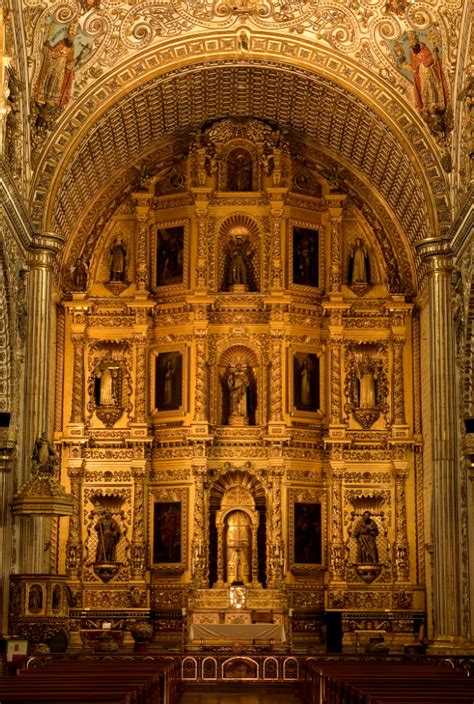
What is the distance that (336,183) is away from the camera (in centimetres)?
3353

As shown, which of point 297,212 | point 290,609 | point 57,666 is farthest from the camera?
point 297,212

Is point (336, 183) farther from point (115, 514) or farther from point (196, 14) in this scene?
point (115, 514)

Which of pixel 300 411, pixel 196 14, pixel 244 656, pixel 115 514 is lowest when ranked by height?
pixel 244 656

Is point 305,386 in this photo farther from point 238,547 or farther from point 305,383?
point 238,547

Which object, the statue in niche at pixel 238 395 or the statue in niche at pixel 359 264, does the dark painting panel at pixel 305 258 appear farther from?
the statue in niche at pixel 238 395

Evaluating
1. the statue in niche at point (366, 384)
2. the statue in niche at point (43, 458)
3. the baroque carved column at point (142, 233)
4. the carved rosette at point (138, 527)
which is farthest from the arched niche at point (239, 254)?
the statue in niche at point (43, 458)

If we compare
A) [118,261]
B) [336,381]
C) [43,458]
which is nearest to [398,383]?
[336,381]

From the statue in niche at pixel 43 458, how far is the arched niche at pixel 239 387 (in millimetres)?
7310

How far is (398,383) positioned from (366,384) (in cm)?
81

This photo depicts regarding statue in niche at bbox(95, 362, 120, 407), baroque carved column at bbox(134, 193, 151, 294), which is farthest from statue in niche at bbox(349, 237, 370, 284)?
statue in niche at bbox(95, 362, 120, 407)

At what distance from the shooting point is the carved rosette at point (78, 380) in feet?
106

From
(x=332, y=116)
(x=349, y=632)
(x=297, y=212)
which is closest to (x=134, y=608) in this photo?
(x=349, y=632)

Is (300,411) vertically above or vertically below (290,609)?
above

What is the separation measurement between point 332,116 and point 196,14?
4438 millimetres
